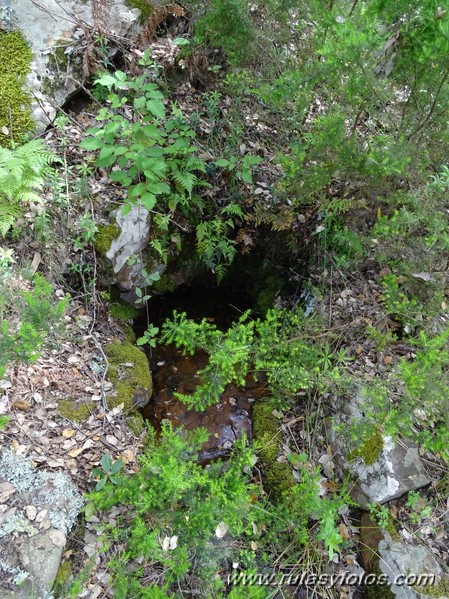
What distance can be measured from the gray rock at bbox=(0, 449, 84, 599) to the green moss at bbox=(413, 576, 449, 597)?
8.07ft

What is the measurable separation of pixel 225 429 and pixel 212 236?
6.51ft

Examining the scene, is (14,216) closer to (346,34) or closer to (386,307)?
(346,34)

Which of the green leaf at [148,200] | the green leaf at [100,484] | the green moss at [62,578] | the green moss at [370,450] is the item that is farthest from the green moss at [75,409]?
the green moss at [370,450]

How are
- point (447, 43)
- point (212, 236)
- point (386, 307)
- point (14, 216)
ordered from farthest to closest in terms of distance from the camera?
point (212, 236) → point (386, 307) → point (14, 216) → point (447, 43)

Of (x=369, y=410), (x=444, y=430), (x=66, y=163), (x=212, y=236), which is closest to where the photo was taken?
(x=444, y=430)

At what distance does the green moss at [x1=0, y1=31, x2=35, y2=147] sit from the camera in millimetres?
3914

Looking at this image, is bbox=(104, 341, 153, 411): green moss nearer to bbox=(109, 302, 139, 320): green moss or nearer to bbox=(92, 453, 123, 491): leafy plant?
bbox=(109, 302, 139, 320): green moss

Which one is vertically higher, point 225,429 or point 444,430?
point 444,430

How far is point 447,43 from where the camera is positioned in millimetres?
2492

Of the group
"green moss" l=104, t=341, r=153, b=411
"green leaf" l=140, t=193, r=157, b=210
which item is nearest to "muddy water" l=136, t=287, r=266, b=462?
"green moss" l=104, t=341, r=153, b=411

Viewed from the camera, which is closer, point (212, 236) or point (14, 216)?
point (14, 216)

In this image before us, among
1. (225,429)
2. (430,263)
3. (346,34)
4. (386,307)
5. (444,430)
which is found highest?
(346,34)

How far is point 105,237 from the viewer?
4.01m

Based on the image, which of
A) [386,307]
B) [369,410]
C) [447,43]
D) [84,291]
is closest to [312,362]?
[369,410]
